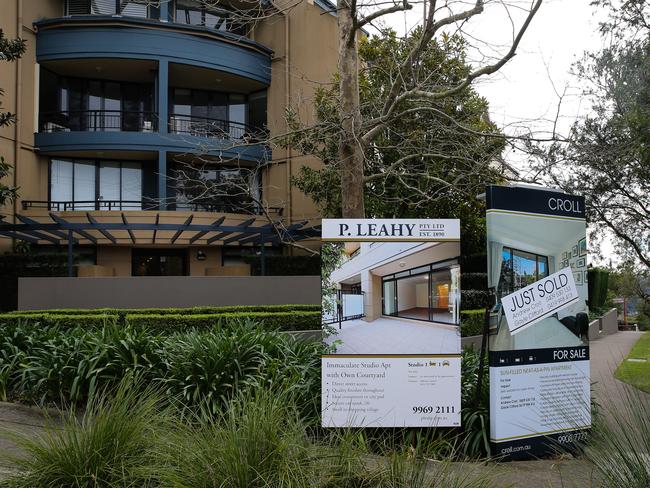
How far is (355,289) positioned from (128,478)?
10.2ft

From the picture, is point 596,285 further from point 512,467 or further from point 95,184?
point 512,467

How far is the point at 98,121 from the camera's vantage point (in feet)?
85.4

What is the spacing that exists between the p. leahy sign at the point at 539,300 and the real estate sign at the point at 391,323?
0.56 metres

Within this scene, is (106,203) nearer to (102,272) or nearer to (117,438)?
(102,272)

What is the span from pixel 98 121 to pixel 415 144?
16852mm

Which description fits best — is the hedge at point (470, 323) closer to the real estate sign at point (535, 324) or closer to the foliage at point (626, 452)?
the real estate sign at point (535, 324)

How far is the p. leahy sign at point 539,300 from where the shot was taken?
6.51m

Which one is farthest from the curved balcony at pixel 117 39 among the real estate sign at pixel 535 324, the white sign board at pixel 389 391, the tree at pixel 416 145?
the white sign board at pixel 389 391

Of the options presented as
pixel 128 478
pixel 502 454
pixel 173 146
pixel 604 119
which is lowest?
pixel 502 454

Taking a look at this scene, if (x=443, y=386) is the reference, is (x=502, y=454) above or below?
below

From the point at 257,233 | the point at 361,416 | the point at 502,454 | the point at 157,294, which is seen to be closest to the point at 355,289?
the point at 361,416

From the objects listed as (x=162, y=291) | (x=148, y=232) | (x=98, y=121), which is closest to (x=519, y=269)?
(x=162, y=291)

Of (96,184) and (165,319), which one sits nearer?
(165,319)

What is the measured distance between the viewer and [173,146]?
24375 millimetres
